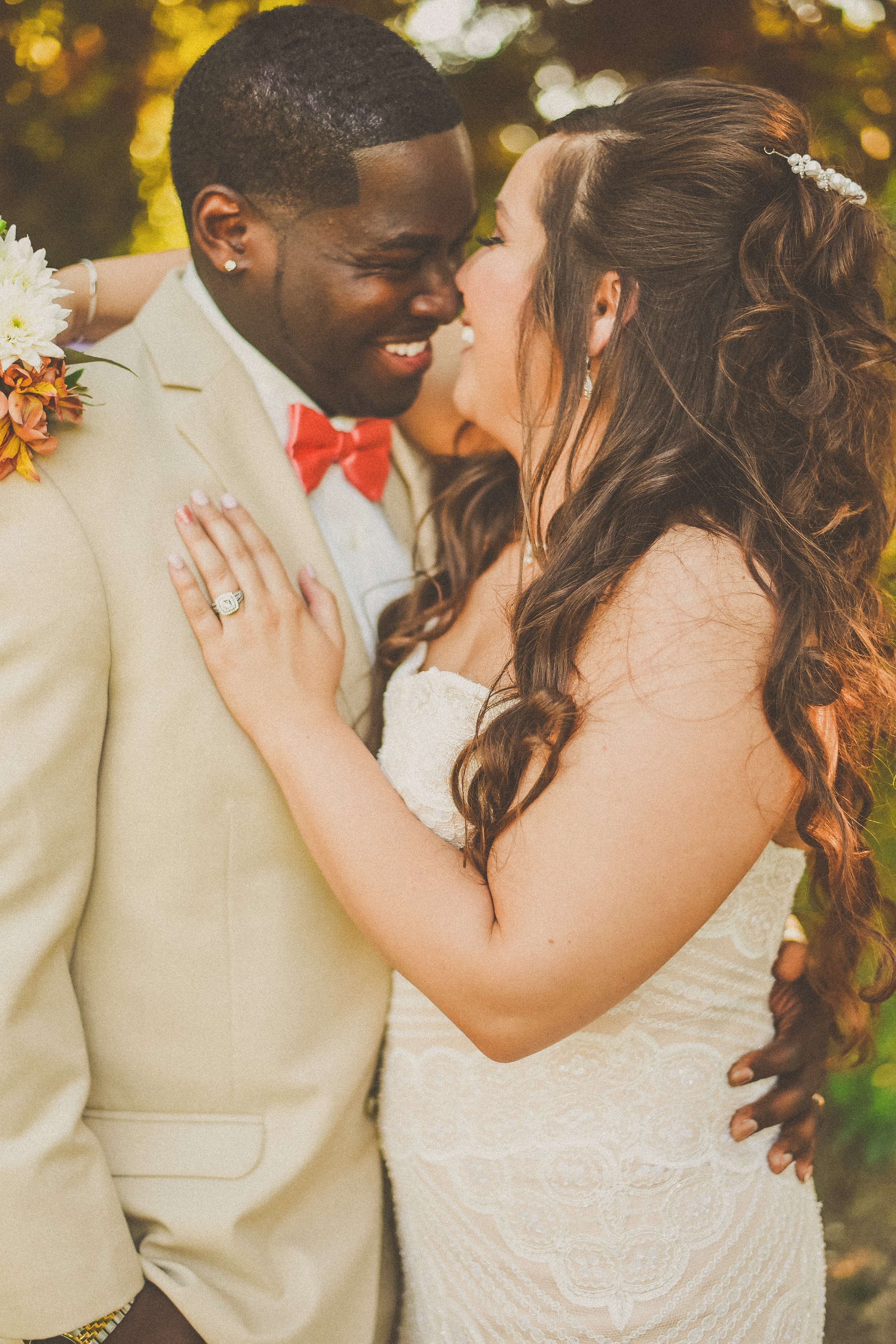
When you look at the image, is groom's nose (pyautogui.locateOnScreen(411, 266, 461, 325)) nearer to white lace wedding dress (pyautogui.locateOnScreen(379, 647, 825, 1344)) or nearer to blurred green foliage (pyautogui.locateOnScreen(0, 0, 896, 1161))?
white lace wedding dress (pyautogui.locateOnScreen(379, 647, 825, 1344))

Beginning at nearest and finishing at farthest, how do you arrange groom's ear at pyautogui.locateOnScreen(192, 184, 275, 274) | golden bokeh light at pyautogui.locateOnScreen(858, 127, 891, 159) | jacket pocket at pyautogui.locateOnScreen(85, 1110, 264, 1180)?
jacket pocket at pyautogui.locateOnScreen(85, 1110, 264, 1180)
groom's ear at pyautogui.locateOnScreen(192, 184, 275, 274)
golden bokeh light at pyautogui.locateOnScreen(858, 127, 891, 159)

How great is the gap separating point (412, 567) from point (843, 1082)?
196cm

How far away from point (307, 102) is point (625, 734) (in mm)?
1263

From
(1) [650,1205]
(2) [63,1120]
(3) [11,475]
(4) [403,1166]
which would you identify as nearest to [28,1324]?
(2) [63,1120]

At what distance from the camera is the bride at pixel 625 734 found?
150 centimetres

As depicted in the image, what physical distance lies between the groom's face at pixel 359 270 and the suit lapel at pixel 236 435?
4.7 inches

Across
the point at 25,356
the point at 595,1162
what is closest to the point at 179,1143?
the point at 595,1162

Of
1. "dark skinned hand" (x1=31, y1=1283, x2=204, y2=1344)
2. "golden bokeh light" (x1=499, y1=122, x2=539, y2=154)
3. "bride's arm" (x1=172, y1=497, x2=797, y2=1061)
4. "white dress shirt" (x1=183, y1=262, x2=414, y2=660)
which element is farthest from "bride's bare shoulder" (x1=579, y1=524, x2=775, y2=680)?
"golden bokeh light" (x1=499, y1=122, x2=539, y2=154)

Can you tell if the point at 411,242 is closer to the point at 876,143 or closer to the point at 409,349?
the point at 409,349

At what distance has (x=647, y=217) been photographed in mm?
1716

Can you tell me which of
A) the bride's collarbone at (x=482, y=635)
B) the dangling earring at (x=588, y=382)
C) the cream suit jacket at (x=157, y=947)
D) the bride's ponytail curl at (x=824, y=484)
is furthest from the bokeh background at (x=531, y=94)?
the cream suit jacket at (x=157, y=947)

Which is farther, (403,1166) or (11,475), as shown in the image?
(403,1166)

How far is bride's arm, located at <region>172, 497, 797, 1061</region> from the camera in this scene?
146 cm

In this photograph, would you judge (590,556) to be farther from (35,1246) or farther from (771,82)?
(771,82)
